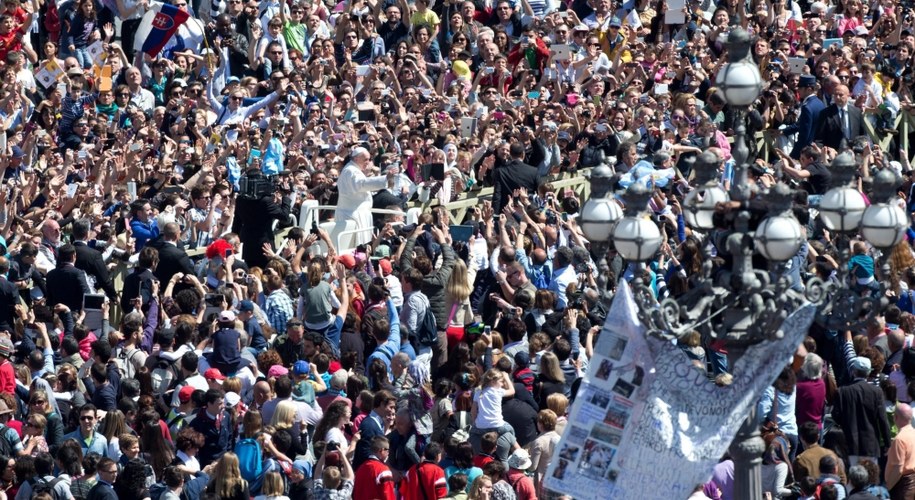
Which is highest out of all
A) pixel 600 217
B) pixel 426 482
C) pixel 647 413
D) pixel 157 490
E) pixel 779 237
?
pixel 779 237

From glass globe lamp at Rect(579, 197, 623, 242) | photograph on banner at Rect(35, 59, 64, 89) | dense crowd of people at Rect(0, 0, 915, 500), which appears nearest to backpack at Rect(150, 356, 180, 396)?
dense crowd of people at Rect(0, 0, 915, 500)

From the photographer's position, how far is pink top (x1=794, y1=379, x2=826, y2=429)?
18.0m

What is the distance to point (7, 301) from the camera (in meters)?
19.8

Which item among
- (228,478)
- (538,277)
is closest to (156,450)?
(228,478)

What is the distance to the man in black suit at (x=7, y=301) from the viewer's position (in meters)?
19.8

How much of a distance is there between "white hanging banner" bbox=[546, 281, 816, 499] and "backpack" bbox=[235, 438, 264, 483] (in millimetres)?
3918

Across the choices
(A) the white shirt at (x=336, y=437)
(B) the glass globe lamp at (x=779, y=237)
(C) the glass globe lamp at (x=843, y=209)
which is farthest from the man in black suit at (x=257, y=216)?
(B) the glass globe lamp at (x=779, y=237)

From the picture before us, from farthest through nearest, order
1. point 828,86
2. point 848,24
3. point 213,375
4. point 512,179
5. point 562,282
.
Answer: point 848,24 → point 828,86 → point 512,179 → point 562,282 → point 213,375

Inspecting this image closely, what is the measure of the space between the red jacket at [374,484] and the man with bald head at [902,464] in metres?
3.80

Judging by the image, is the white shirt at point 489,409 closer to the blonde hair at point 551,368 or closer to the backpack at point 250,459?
the blonde hair at point 551,368

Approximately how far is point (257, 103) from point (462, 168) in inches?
112

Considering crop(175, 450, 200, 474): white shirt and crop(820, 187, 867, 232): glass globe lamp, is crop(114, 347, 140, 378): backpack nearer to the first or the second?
crop(175, 450, 200, 474): white shirt

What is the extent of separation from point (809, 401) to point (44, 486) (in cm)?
615

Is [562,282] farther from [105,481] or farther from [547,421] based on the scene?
[105,481]
